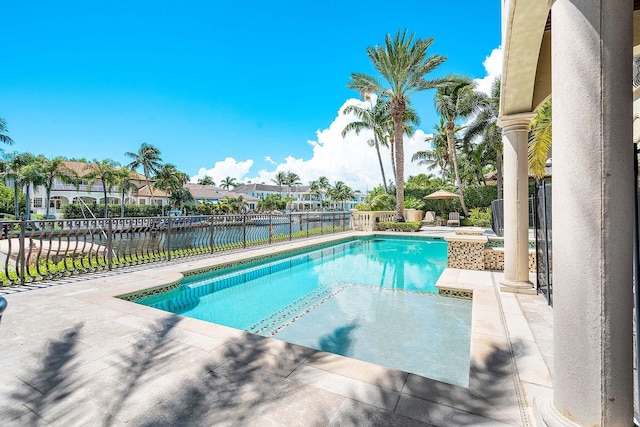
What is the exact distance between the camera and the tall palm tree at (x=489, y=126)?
59.4 ft

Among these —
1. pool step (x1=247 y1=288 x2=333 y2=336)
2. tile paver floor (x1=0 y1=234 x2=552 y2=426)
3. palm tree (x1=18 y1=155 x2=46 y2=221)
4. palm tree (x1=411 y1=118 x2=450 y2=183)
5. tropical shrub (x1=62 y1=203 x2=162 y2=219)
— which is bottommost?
pool step (x1=247 y1=288 x2=333 y2=336)

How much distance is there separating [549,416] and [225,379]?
2.34 meters

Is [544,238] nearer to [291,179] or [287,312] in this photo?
[287,312]

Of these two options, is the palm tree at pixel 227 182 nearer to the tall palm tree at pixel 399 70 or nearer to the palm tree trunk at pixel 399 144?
the tall palm tree at pixel 399 70

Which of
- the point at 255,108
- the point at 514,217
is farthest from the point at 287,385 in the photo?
the point at 255,108

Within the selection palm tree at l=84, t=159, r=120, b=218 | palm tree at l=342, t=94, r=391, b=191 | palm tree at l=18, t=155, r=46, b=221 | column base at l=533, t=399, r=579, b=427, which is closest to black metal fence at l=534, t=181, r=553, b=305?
A: column base at l=533, t=399, r=579, b=427

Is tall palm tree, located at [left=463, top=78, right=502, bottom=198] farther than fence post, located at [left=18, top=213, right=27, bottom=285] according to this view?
Yes

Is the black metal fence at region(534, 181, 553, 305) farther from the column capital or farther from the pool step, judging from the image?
the pool step

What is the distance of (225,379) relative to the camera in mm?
2553

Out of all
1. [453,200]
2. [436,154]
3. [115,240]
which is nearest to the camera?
[115,240]

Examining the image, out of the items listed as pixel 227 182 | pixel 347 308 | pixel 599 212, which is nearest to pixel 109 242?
pixel 347 308

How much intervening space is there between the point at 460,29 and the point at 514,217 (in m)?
11.4

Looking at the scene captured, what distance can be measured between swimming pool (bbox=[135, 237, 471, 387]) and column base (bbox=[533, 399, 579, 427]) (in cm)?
146

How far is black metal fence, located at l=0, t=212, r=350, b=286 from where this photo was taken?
586 cm
